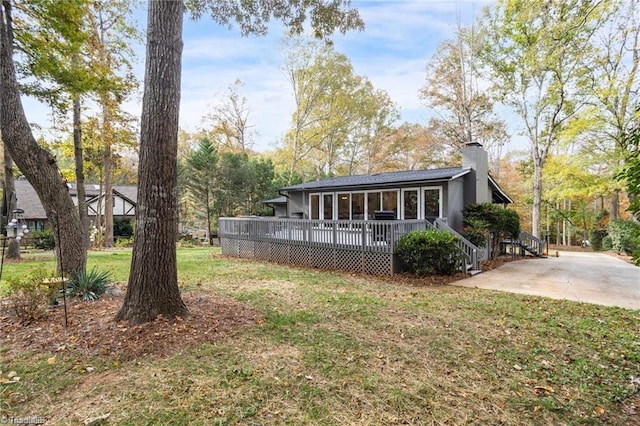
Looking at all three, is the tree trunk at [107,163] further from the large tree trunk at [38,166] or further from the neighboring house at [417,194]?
the large tree trunk at [38,166]

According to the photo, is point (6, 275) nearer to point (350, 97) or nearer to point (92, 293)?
point (92, 293)

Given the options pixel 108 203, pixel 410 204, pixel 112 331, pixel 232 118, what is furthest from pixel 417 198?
pixel 232 118

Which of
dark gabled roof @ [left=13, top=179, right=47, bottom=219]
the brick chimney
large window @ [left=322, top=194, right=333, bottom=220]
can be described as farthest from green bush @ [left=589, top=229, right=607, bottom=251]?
dark gabled roof @ [left=13, top=179, right=47, bottom=219]

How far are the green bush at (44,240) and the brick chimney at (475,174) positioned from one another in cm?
2197

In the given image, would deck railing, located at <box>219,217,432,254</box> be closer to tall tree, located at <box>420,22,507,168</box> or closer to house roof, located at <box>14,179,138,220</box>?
tall tree, located at <box>420,22,507,168</box>

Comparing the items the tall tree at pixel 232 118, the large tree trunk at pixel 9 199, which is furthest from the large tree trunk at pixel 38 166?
the tall tree at pixel 232 118

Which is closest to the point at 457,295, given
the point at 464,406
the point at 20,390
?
the point at 464,406

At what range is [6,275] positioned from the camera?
790cm

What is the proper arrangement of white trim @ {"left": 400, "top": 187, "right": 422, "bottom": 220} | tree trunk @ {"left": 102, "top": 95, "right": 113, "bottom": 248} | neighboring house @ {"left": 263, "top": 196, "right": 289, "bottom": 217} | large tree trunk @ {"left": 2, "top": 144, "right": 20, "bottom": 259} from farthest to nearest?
1. neighboring house @ {"left": 263, "top": 196, "right": 289, "bottom": 217}
2. tree trunk @ {"left": 102, "top": 95, "right": 113, "bottom": 248}
3. white trim @ {"left": 400, "top": 187, "right": 422, "bottom": 220}
4. large tree trunk @ {"left": 2, "top": 144, "right": 20, "bottom": 259}

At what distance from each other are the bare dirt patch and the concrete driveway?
579 centimetres

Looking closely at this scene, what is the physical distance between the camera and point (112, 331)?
3.71 m

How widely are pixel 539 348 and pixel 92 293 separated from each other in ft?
22.1

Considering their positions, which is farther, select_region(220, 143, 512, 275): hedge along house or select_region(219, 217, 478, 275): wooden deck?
Answer: select_region(220, 143, 512, 275): hedge along house

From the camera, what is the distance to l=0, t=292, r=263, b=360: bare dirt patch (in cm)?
343
